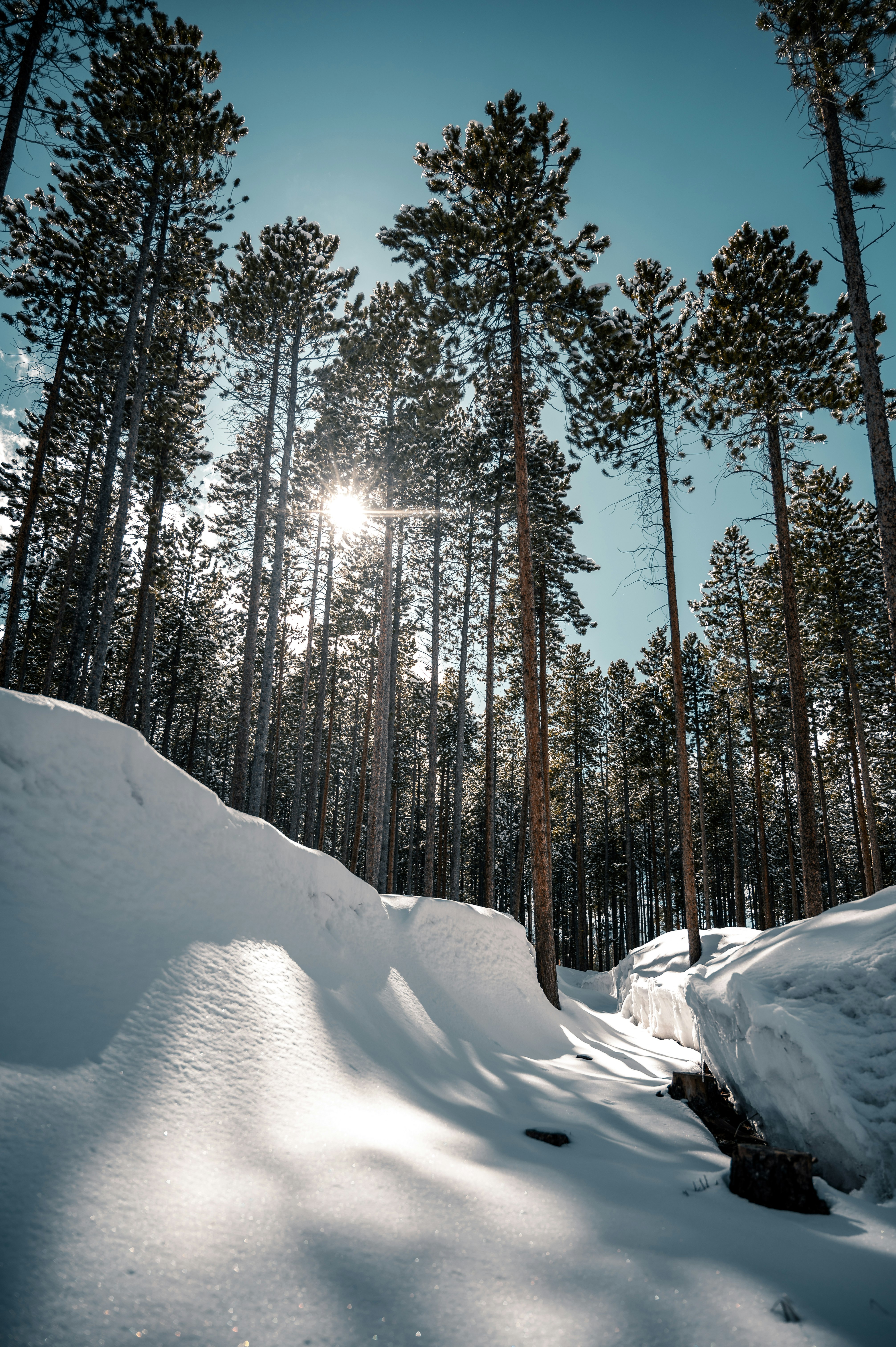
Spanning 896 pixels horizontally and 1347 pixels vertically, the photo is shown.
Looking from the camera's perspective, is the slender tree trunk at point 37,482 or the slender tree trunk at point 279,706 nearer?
the slender tree trunk at point 37,482

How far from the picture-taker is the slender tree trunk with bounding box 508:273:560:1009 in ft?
32.9

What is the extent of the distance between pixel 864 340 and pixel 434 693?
14160mm

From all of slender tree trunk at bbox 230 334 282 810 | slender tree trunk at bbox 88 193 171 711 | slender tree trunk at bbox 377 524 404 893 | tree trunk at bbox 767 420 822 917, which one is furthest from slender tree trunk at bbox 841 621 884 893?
slender tree trunk at bbox 88 193 171 711

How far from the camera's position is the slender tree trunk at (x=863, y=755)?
1711 cm

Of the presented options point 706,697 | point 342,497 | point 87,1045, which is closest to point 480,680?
point 342,497

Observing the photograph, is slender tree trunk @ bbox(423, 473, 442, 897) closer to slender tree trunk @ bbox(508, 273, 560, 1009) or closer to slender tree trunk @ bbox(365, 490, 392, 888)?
slender tree trunk @ bbox(365, 490, 392, 888)

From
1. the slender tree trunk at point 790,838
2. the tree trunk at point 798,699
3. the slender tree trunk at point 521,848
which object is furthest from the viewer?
the slender tree trunk at point 790,838

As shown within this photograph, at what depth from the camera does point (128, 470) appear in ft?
41.7

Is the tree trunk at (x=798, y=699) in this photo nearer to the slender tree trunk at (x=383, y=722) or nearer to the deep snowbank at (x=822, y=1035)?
the deep snowbank at (x=822, y=1035)

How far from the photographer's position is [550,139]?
9734 millimetres

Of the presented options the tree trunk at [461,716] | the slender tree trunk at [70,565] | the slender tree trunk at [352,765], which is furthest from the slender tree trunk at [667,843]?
the slender tree trunk at [70,565]

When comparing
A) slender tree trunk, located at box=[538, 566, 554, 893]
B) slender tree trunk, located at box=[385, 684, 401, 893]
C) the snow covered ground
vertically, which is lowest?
the snow covered ground

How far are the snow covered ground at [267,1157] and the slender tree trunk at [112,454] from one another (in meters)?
8.55

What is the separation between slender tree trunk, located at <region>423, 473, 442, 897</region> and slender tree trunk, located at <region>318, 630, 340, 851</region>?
5031 mm
